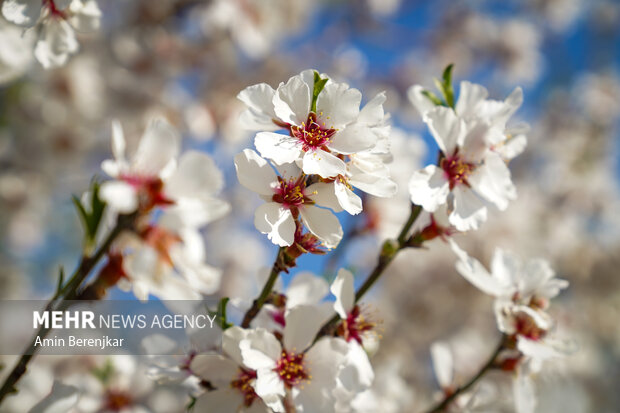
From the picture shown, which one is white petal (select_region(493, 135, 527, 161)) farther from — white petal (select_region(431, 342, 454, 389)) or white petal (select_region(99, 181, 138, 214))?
white petal (select_region(99, 181, 138, 214))

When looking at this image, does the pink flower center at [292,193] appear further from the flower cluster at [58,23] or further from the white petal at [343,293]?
the flower cluster at [58,23]

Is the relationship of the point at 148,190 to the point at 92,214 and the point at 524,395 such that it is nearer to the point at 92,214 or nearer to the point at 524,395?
the point at 92,214

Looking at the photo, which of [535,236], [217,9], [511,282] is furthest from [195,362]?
[535,236]

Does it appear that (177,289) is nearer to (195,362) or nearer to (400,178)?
(195,362)

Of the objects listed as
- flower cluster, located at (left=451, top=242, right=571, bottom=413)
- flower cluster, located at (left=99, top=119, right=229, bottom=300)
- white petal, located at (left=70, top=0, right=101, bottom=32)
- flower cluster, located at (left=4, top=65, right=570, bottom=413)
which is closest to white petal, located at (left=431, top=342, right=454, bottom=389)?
flower cluster, located at (left=451, top=242, right=571, bottom=413)

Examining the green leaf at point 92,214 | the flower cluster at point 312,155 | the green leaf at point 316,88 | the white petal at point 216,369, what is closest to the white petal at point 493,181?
the flower cluster at point 312,155

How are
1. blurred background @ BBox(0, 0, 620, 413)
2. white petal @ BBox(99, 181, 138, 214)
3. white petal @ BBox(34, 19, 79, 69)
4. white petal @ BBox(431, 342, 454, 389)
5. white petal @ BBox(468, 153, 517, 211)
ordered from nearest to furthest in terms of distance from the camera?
1. white petal @ BBox(99, 181, 138, 214)
2. white petal @ BBox(468, 153, 517, 211)
3. white petal @ BBox(34, 19, 79, 69)
4. white petal @ BBox(431, 342, 454, 389)
5. blurred background @ BBox(0, 0, 620, 413)

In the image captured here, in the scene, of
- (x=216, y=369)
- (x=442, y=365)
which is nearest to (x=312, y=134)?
(x=216, y=369)
